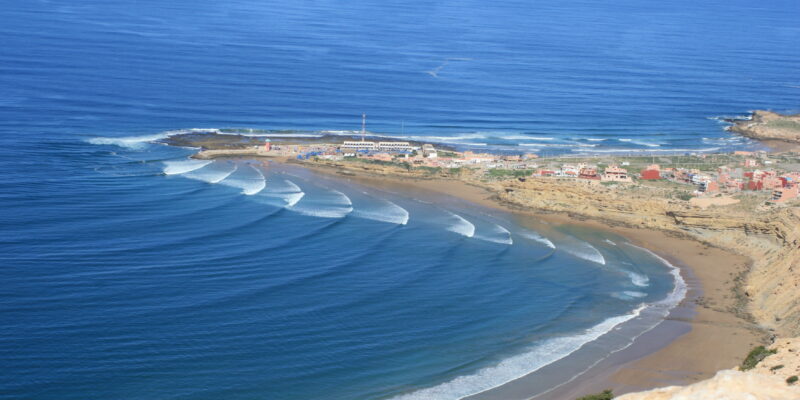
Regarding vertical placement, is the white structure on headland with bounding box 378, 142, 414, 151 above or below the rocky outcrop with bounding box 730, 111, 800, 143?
below

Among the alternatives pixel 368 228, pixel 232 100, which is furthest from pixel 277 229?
pixel 232 100

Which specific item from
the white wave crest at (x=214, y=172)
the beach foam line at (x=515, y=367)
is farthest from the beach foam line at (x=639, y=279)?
the white wave crest at (x=214, y=172)

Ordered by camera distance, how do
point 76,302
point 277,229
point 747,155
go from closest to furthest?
point 76,302 → point 277,229 → point 747,155

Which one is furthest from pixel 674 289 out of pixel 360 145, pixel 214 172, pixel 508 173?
pixel 360 145

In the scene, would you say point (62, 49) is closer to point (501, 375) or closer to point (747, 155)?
point (747, 155)

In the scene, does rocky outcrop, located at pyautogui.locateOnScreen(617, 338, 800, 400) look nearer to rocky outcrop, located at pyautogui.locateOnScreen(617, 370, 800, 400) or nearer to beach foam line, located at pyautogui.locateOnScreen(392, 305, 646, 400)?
rocky outcrop, located at pyautogui.locateOnScreen(617, 370, 800, 400)

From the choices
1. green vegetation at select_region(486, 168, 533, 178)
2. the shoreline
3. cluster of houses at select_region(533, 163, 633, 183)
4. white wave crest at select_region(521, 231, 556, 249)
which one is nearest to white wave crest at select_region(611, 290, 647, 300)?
the shoreline
